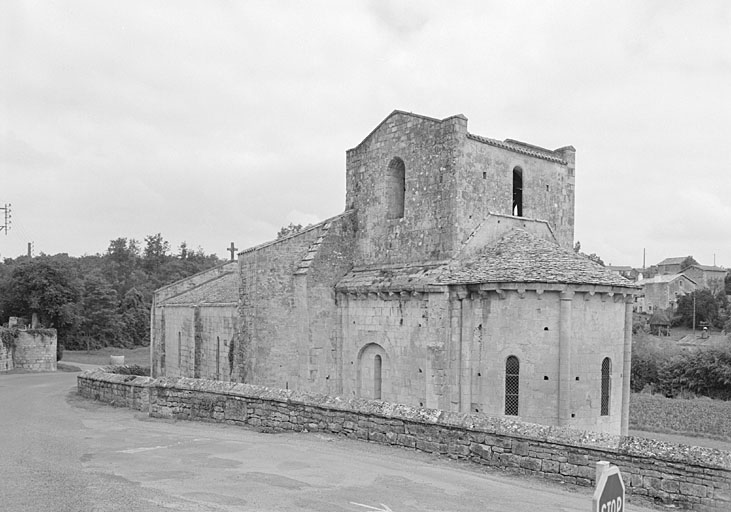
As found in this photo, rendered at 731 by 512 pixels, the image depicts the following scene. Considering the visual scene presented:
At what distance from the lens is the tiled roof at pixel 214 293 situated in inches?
1117

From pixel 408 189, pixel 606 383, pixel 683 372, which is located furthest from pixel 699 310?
pixel 408 189

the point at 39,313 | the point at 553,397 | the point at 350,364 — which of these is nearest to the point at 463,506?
the point at 553,397

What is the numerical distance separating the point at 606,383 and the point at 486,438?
8.63 meters

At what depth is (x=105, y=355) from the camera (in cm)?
5600

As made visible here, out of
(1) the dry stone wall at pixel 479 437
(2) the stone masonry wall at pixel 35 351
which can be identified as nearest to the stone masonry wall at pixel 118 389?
(1) the dry stone wall at pixel 479 437

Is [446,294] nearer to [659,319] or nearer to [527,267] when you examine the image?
[527,267]

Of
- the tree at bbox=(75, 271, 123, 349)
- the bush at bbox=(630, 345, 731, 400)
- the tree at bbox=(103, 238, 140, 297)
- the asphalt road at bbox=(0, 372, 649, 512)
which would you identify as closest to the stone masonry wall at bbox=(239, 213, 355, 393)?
Answer: the asphalt road at bbox=(0, 372, 649, 512)

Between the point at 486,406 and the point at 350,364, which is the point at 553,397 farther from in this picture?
the point at 350,364

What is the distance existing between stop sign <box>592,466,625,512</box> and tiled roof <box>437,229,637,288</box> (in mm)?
12396

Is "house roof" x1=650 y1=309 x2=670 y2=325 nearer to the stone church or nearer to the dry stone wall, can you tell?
the stone church

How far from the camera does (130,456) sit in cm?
1080

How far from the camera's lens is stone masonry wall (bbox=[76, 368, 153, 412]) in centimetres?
1571

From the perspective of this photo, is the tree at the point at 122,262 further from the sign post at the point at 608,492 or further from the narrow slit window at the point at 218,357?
the sign post at the point at 608,492

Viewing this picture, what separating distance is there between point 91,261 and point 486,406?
294ft
